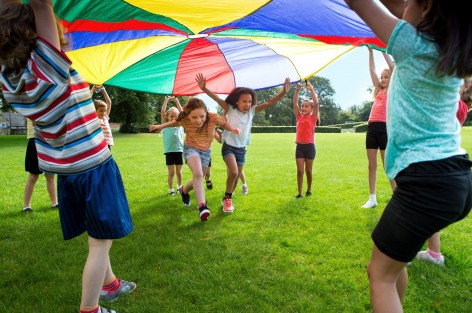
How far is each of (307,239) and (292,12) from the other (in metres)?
2.36

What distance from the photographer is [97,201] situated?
6.79ft

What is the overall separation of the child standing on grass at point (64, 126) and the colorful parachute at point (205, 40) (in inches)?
56.6

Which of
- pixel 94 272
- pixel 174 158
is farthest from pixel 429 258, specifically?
pixel 174 158

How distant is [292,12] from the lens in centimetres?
365

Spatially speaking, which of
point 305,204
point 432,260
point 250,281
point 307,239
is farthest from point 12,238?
point 432,260

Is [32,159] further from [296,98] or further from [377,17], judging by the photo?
[377,17]

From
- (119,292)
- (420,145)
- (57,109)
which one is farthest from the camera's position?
(119,292)

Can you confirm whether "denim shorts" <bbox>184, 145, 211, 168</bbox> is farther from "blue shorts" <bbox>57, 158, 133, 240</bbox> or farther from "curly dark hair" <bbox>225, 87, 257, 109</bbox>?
"blue shorts" <bbox>57, 158, 133, 240</bbox>

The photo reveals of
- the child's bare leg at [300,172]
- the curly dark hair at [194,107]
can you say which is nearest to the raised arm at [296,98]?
the child's bare leg at [300,172]

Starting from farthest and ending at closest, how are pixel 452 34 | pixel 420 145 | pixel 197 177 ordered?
pixel 197 177 → pixel 420 145 → pixel 452 34

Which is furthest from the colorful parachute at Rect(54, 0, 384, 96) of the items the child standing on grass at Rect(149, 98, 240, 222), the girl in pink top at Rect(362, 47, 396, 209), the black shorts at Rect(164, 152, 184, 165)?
the black shorts at Rect(164, 152, 184, 165)

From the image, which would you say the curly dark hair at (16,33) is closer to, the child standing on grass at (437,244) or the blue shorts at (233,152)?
the child standing on grass at (437,244)

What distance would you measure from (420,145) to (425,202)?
232 mm

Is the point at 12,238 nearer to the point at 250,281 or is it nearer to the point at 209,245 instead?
the point at 209,245
